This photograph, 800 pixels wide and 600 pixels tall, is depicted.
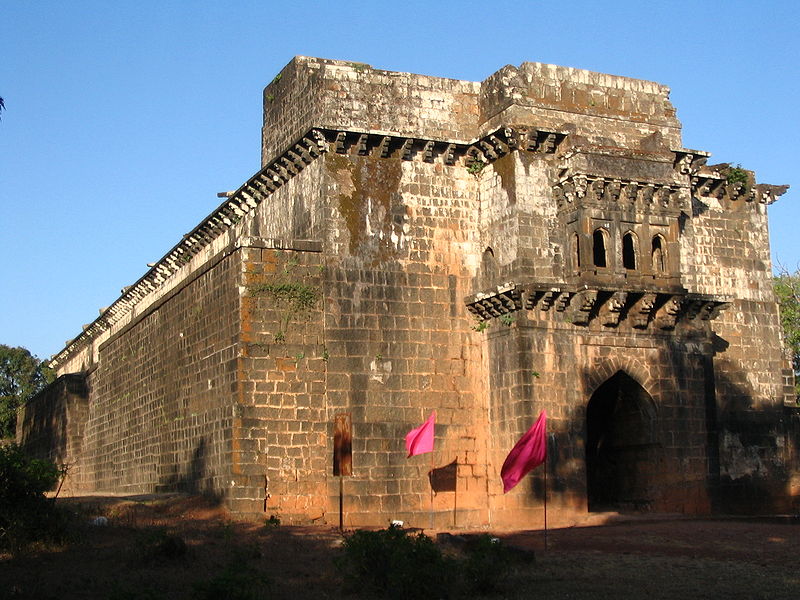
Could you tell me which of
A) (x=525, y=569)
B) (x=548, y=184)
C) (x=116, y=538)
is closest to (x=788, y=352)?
(x=548, y=184)

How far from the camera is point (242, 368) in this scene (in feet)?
70.9

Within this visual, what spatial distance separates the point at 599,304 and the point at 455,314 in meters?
3.04

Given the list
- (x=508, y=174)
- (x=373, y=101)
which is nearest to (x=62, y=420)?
(x=373, y=101)

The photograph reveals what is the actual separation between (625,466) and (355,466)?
6.54 meters

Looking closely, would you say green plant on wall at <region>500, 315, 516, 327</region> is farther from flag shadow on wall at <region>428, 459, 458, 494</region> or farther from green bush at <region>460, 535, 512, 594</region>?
green bush at <region>460, 535, 512, 594</region>

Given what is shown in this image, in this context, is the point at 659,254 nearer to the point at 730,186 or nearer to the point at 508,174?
the point at 508,174

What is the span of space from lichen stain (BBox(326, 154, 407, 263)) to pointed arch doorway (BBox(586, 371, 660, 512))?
227 inches

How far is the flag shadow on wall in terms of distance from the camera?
22.8 meters

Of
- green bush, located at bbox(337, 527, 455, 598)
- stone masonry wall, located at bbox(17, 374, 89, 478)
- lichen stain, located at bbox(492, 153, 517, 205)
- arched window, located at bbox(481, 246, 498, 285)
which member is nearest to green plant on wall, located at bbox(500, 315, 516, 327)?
arched window, located at bbox(481, 246, 498, 285)

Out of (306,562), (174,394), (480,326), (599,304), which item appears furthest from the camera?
(174,394)

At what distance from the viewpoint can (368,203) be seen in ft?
76.6

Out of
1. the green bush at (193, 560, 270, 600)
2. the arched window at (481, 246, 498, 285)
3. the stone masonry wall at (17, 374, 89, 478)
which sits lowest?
the green bush at (193, 560, 270, 600)

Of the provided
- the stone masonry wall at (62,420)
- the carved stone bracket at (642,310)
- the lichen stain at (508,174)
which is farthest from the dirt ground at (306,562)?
the stone masonry wall at (62,420)

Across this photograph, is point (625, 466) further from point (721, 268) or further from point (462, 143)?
point (462, 143)
